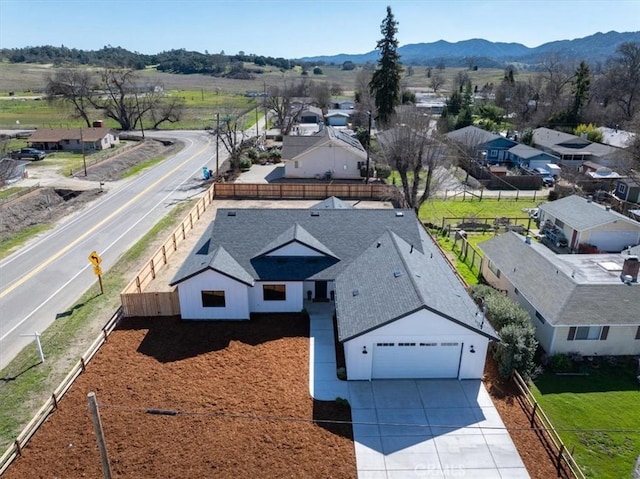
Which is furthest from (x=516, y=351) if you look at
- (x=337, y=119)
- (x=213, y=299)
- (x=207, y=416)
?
(x=337, y=119)

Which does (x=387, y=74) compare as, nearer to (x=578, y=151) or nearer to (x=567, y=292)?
(x=578, y=151)

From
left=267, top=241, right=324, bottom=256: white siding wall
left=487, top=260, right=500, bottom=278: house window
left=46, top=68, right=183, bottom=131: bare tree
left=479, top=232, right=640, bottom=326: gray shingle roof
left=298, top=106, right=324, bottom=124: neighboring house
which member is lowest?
left=487, top=260, right=500, bottom=278: house window

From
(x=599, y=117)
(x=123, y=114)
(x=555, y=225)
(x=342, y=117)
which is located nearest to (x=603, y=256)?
(x=555, y=225)

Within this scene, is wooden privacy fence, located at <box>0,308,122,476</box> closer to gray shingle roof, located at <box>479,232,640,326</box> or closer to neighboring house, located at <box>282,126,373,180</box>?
gray shingle roof, located at <box>479,232,640,326</box>

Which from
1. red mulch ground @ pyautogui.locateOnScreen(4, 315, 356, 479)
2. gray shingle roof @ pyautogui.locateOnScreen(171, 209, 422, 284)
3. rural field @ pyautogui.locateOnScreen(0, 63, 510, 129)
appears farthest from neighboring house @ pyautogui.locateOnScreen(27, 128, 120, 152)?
red mulch ground @ pyautogui.locateOnScreen(4, 315, 356, 479)

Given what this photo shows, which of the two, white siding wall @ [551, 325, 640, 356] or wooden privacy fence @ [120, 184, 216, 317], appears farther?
wooden privacy fence @ [120, 184, 216, 317]

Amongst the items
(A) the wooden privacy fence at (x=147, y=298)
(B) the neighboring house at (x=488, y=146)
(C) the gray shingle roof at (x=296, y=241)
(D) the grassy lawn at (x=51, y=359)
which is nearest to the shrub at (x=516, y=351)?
(C) the gray shingle roof at (x=296, y=241)

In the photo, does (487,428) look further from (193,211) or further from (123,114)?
(123,114)
